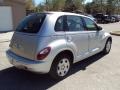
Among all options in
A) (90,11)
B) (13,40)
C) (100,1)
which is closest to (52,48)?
(13,40)

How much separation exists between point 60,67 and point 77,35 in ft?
3.67

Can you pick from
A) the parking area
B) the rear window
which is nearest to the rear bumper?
the parking area

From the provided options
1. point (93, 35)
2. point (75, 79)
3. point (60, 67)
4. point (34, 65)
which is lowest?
point (75, 79)

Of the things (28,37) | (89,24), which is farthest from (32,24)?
(89,24)

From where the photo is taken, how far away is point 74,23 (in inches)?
238

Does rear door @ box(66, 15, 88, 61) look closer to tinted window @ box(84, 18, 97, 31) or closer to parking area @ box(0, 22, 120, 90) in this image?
tinted window @ box(84, 18, 97, 31)

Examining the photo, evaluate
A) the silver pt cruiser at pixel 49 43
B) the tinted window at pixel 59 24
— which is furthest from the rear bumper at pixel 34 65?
the tinted window at pixel 59 24

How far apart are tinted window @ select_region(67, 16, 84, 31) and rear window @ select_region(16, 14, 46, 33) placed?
0.81 meters

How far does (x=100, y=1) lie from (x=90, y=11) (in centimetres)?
885

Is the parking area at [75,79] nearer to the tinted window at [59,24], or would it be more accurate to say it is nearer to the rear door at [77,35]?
the rear door at [77,35]

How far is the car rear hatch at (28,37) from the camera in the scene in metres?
5.05

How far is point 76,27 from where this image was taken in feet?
20.0

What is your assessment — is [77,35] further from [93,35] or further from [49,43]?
[49,43]

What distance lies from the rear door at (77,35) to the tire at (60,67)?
43 centimetres
